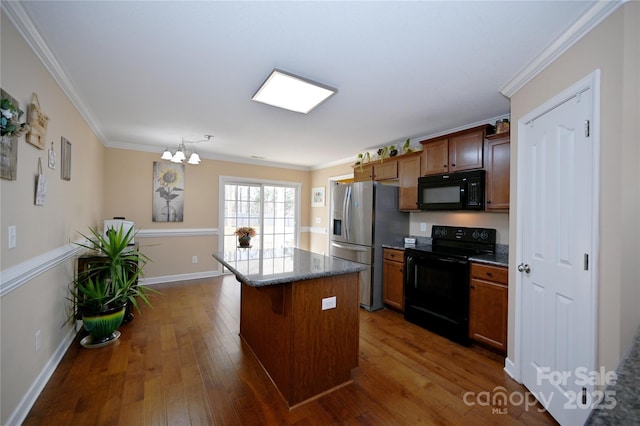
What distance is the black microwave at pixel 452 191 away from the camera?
275 cm

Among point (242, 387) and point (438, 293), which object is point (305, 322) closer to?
point (242, 387)

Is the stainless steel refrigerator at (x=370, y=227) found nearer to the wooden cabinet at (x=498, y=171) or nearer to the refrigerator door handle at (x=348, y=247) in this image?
the refrigerator door handle at (x=348, y=247)

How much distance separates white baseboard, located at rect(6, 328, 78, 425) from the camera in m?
1.53

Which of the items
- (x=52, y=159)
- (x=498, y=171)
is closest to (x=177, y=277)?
(x=52, y=159)

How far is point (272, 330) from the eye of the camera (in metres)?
2.00

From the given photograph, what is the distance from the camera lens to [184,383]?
1947 millimetres

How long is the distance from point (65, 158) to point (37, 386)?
178 centimetres

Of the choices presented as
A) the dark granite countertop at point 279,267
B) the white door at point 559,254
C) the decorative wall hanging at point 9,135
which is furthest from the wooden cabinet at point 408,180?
the decorative wall hanging at point 9,135

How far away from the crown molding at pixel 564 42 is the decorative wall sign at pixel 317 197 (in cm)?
394

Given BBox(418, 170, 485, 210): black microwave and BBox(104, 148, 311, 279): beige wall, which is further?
BBox(104, 148, 311, 279): beige wall

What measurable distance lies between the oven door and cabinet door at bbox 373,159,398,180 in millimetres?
1180

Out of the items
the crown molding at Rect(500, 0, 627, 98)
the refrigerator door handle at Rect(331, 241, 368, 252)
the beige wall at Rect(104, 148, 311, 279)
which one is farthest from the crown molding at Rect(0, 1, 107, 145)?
the refrigerator door handle at Rect(331, 241, 368, 252)

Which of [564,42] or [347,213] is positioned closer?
[564,42]

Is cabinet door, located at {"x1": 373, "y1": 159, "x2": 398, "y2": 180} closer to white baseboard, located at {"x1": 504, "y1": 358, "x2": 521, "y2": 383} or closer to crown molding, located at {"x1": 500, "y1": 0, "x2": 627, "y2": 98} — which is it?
crown molding, located at {"x1": 500, "y1": 0, "x2": 627, "y2": 98}
